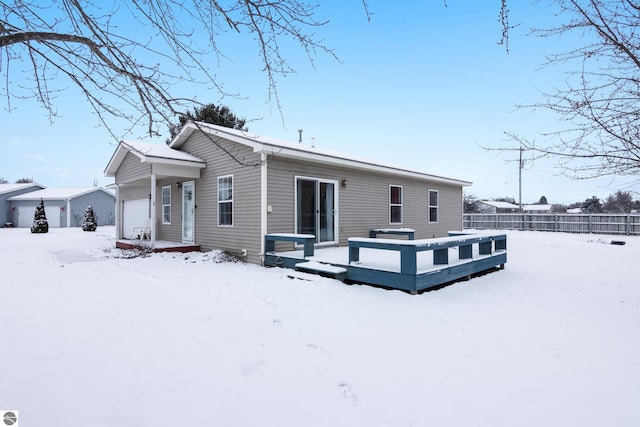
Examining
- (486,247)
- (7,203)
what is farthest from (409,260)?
(7,203)

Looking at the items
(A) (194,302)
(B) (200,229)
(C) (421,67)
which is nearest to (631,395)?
(A) (194,302)

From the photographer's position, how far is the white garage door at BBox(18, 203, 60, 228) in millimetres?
26938

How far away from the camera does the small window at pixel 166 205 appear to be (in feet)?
37.7

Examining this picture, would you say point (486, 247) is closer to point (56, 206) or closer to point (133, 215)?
point (133, 215)

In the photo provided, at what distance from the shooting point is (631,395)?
100 inches

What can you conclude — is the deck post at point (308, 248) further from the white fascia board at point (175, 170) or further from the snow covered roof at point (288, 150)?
the white fascia board at point (175, 170)

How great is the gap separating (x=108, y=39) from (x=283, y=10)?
4.68ft

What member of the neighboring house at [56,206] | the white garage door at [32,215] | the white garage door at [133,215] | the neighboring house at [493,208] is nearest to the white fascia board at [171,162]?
the white garage door at [133,215]

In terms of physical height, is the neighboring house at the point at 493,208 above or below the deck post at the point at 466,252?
above

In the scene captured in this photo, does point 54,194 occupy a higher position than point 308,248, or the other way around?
point 54,194

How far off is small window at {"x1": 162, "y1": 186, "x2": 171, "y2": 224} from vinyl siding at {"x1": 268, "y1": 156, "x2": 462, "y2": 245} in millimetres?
5259

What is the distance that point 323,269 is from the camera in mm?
6078

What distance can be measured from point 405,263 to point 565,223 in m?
19.0

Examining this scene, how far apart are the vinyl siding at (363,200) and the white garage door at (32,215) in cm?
2731
